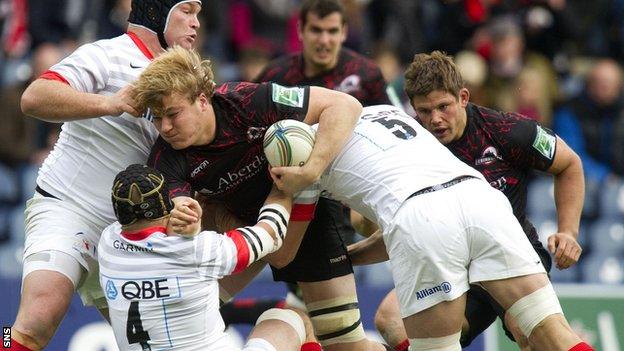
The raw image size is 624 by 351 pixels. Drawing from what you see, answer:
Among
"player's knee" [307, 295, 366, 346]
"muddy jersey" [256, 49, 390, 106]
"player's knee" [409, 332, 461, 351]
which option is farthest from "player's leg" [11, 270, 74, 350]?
"muddy jersey" [256, 49, 390, 106]

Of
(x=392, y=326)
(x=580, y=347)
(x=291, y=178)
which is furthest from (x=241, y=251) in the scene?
(x=392, y=326)

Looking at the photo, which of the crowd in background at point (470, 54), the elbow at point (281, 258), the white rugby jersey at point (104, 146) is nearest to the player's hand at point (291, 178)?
the elbow at point (281, 258)

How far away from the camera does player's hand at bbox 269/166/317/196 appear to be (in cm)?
639

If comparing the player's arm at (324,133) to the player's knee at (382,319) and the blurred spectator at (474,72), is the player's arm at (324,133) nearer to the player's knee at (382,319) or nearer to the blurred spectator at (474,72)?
the player's knee at (382,319)

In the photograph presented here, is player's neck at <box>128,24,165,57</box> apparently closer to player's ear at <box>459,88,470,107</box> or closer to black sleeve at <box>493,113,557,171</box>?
player's ear at <box>459,88,470,107</box>

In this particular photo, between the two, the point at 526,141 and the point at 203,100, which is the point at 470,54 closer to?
the point at 526,141

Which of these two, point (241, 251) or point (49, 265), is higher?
point (241, 251)

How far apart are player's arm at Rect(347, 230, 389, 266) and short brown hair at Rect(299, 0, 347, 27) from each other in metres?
2.67

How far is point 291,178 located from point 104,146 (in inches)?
45.3

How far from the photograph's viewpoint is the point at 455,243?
6.26 m

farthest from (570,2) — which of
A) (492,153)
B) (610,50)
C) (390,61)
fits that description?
(492,153)

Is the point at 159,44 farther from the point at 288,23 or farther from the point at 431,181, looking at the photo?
the point at 288,23

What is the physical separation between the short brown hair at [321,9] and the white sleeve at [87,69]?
309cm

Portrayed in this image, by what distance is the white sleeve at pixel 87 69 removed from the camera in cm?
663
